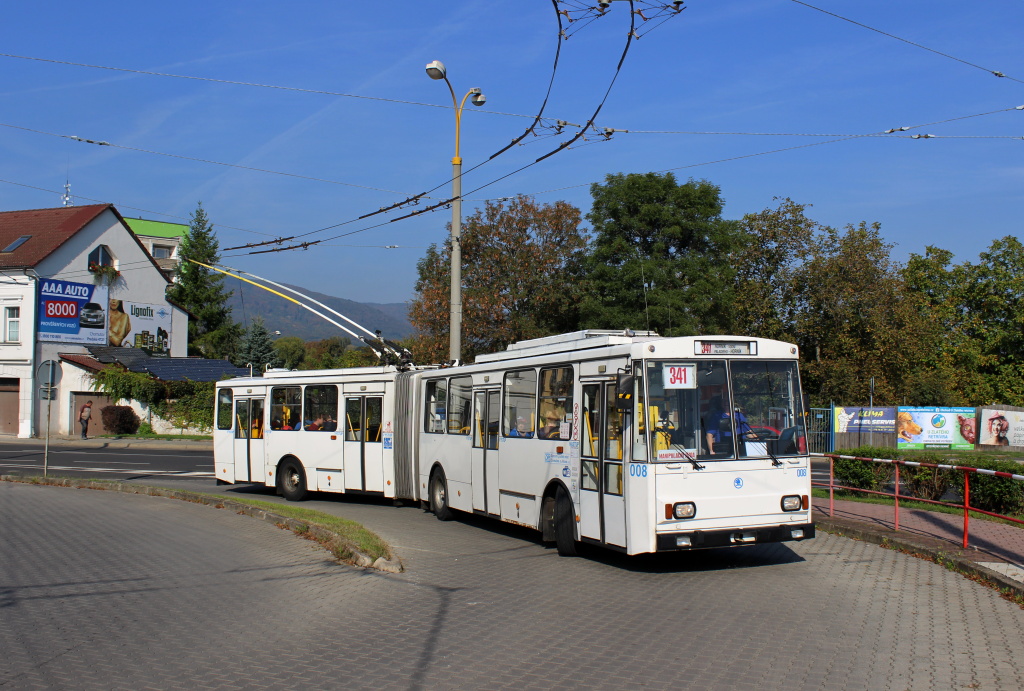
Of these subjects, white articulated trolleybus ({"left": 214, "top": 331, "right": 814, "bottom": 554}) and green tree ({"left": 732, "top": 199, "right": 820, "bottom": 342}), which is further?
green tree ({"left": 732, "top": 199, "right": 820, "bottom": 342})

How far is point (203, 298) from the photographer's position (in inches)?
2923

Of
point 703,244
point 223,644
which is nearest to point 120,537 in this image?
Answer: point 223,644

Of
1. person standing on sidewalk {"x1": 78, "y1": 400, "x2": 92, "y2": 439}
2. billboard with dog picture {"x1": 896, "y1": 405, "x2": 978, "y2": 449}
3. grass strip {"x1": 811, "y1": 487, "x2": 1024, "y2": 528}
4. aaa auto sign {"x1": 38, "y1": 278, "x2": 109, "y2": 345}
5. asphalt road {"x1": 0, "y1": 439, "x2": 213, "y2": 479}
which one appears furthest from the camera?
aaa auto sign {"x1": 38, "y1": 278, "x2": 109, "y2": 345}

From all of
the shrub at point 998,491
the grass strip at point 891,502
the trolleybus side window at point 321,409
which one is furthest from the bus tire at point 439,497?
the shrub at point 998,491

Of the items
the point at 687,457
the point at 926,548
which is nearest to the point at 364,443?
the point at 687,457

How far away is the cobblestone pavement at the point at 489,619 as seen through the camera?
21.6 ft

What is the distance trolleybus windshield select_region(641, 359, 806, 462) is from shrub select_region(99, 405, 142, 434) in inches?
1605

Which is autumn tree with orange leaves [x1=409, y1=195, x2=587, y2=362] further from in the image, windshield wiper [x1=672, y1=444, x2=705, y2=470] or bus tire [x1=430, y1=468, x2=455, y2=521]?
windshield wiper [x1=672, y1=444, x2=705, y2=470]

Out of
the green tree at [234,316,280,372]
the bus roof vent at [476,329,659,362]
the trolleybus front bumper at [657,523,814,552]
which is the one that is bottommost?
the trolleybus front bumper at [657,523,814,552]

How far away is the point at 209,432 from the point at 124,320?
445 inches

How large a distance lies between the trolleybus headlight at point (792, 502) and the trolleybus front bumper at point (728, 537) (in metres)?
0.20

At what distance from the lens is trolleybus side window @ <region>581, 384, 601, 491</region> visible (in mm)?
11195

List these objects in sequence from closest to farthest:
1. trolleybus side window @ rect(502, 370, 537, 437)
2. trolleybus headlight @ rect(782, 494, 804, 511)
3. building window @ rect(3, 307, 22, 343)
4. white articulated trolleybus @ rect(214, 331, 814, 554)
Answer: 1. white articulated trolleybus @ rect(214, 331, 814, 554)
2. trolleybus headlight @ rect(782, 494, 804, 511)
3. trolleybus side window @ rect(502, 370, 537, 437)
4. building window @ rect(3, 307, 22, 343)

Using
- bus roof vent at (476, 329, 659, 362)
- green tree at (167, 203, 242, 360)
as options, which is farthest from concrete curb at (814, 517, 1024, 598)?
green tree at (167, 203, 242, 360)
